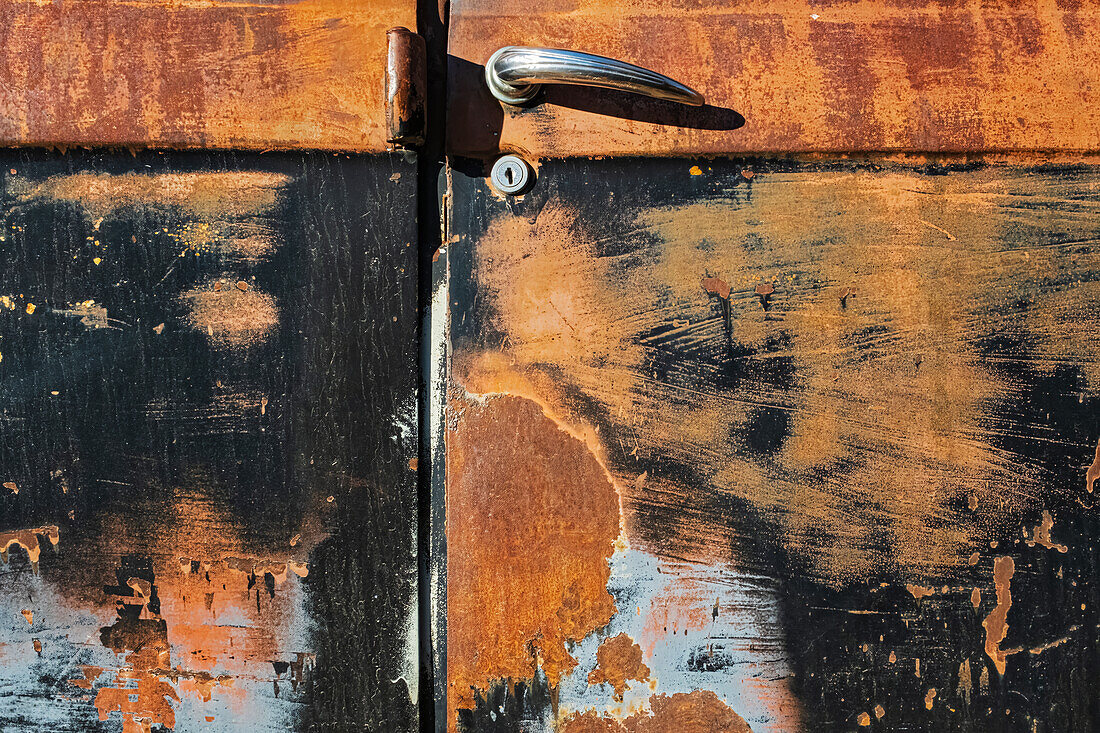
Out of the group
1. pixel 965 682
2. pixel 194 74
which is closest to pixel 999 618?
pixel 965 682

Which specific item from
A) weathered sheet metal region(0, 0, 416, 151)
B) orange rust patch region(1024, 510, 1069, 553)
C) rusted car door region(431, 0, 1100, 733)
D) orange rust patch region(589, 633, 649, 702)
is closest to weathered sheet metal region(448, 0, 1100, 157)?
rusted car door region(431, 0, 1100, 733)

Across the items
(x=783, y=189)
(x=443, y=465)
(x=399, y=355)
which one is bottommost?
(x=443, y=465)

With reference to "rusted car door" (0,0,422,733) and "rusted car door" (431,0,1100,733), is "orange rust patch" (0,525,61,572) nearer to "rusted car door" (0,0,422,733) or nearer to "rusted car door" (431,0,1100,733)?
"rusted car door" (0,0,422,733)

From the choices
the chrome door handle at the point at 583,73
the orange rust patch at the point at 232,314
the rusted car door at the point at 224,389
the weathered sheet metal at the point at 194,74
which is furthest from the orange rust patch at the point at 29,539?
the chrome door handle at the point at 583,73

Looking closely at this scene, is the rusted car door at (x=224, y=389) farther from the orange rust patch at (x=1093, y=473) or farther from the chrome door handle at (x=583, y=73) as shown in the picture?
the orange rust patch at (x=1093, y=473)

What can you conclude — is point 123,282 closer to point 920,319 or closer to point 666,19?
point 666,19

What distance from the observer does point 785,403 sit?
743mm

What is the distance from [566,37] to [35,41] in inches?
22.2

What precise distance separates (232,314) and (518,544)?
396mm

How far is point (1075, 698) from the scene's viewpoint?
75 centimetres

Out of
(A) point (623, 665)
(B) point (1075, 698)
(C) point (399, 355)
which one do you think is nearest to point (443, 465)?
(C) point (399, 355)

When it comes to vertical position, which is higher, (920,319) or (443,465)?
(920,319)

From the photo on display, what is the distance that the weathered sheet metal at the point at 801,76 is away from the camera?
2.41 ft

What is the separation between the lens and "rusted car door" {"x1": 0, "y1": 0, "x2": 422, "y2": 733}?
0.73 m
